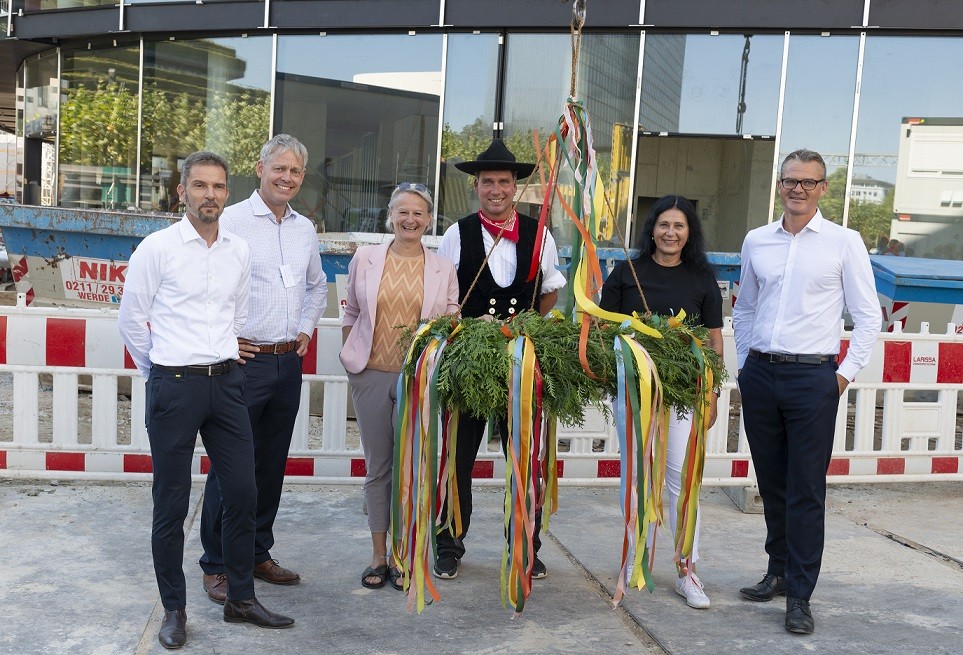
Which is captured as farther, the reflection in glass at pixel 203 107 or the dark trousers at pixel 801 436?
the reflection in glass at pixel 203 107

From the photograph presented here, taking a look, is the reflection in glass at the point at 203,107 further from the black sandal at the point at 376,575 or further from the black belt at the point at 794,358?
the black belt at the point at 794,358

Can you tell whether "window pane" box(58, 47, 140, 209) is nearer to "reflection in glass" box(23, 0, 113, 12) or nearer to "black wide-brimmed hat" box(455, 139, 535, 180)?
"reflection in glass" box(23, 0, 113, 12)

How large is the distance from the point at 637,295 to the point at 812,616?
1566 mm

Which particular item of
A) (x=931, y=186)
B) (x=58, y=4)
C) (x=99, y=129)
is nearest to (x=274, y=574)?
(x=931, y=186)

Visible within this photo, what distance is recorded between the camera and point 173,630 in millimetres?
3555

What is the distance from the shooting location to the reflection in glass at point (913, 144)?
11.0 meters

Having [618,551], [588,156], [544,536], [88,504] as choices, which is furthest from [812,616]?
[88,504]

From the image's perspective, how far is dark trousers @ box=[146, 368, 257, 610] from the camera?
350cm

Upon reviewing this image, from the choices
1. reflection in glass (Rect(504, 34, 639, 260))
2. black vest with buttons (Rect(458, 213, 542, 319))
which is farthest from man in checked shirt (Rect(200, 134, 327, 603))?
reflection in glass (Rect(504, 34, 639, 260))

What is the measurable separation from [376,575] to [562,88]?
8.53 meters

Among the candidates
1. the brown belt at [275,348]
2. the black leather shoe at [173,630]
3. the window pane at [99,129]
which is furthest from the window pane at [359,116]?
the black leather shoe at [173,630]

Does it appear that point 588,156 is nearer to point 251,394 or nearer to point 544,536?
point 251,394

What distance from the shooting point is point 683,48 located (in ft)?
37.3

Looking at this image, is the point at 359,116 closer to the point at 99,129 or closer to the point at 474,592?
the point at 99,129
